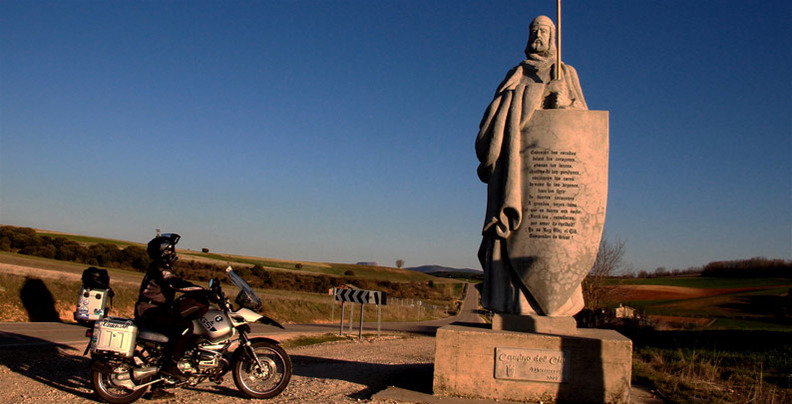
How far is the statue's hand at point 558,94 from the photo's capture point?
7.20m

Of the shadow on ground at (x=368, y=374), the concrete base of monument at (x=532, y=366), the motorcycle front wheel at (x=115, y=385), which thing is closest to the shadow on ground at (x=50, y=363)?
the motorcycle front wheel at (x=115, y=385)

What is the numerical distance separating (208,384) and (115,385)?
1288 millimetres

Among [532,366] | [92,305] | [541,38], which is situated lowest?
[532,366]

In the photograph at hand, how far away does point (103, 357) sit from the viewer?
6.17 m

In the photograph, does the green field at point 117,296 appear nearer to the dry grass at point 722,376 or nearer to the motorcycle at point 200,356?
the motorcycle at point 200,356

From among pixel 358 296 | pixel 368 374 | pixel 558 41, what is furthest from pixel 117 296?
pixel 558 41

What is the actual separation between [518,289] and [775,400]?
134 inches

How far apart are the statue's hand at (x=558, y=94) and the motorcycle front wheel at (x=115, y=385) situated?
570 cm

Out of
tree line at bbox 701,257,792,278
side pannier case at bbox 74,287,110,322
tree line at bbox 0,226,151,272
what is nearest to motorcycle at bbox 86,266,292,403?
side pannier case at bbox 74,287,110,322

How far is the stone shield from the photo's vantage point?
6.81 metres

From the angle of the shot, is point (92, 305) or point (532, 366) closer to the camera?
point (532, 366)

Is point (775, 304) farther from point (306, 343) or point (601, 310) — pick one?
point (306, 343)

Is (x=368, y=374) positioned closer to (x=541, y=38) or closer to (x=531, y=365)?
(x=531, y=365)

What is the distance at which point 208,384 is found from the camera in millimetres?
7246
